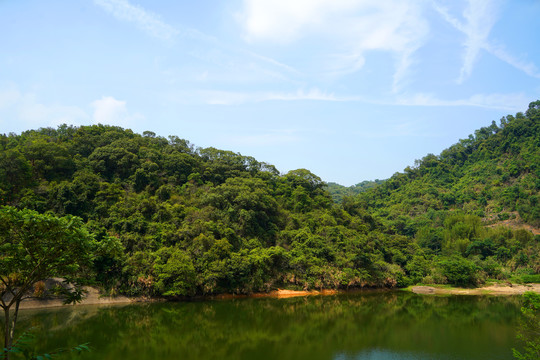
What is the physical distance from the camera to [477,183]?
72938mm

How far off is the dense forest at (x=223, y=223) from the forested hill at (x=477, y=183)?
2.15 feet

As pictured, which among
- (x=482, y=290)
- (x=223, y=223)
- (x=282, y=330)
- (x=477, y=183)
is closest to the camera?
(x=282, y=330)

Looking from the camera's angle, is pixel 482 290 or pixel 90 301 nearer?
pixel 90 301

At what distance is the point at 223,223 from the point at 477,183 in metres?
59.5

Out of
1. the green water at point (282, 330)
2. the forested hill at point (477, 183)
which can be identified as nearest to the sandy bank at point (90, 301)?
the green water at point (282, 330)

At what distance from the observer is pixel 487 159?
8069 centimetres

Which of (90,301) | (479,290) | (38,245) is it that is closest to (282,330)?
(38,245)

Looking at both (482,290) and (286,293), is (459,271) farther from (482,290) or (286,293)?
(286,293)

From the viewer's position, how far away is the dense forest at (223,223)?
31406 millimetres

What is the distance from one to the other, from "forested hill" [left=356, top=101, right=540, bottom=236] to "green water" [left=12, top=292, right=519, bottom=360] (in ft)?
106

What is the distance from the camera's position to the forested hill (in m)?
61.9

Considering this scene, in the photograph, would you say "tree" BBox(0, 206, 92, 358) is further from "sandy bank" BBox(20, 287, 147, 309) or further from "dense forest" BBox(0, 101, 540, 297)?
Result: "sandy bank" BBox(20, 287, 147, 309)

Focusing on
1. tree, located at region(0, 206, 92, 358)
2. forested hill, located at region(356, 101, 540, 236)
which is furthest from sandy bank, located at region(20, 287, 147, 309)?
forested hill, located at region(356, 101, 540, 236)

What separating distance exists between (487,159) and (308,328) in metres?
75.8
